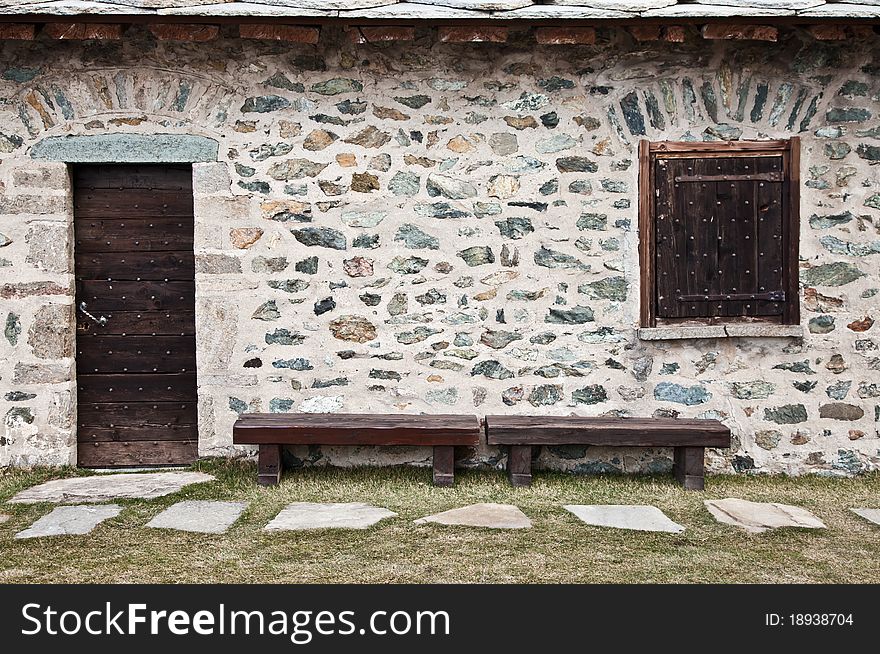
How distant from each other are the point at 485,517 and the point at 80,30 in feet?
12.0

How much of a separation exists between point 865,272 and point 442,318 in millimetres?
2682

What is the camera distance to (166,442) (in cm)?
556

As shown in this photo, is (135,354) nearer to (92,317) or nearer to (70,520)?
(92,317)

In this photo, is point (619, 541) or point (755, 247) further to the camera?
point (755, 247)

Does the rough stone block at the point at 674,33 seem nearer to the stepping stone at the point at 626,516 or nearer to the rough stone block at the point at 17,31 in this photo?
the stepping stone at the point at 626,516

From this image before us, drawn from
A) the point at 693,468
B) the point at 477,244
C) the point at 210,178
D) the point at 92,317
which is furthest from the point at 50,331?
the point at 693,468

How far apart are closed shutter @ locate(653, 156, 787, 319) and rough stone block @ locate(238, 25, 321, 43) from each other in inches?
90.2

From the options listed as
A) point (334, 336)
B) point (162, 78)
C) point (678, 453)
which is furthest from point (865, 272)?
point (162, 78)

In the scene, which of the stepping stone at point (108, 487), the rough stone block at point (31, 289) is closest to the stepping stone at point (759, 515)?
the stepping stone at point (108, 487)

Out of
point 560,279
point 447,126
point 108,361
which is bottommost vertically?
point 108,361

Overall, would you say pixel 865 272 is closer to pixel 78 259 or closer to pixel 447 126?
pixel 447 126

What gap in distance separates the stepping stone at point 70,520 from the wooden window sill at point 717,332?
10.7ft

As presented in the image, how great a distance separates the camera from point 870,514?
182 inches

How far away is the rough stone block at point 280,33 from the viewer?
17.0 feet
